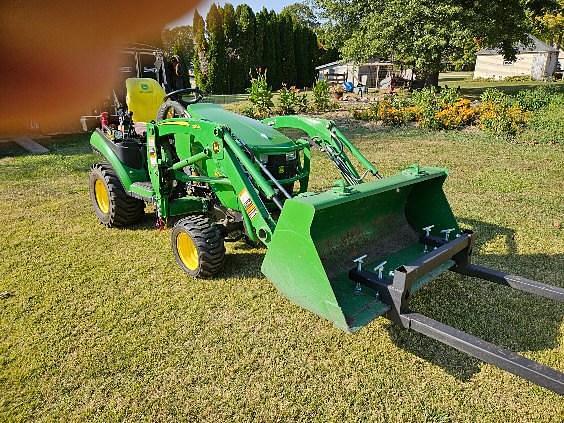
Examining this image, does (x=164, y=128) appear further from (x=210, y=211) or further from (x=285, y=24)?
(x=285, y=24)

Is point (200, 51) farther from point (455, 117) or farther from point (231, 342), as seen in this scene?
point (231, 342)

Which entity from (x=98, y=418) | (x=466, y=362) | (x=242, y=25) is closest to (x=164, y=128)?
(x=98, y=418)

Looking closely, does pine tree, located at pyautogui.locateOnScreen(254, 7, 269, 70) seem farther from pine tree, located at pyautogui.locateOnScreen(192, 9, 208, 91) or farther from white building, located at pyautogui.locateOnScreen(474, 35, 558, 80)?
white building, located at pyautogui.locateOnScreen(474, 35, 558, 80)

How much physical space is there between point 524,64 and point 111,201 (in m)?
41.5

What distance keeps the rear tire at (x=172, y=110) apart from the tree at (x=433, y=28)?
38.5 ft

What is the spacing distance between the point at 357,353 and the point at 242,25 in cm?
2607

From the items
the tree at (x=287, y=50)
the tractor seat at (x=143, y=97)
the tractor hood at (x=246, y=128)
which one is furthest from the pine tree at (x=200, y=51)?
the tractor hood at (x=246, y=128)

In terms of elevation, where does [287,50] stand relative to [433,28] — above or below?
above

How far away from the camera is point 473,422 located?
91.9 inches

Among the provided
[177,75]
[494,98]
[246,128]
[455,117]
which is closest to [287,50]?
[494,98]

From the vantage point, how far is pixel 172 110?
4.31 metres

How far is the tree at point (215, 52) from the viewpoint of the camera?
25.2 meters

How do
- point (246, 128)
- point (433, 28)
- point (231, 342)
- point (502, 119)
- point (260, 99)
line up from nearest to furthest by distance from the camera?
point (231, 342)
point (246, 128)
point (502, 119)
point (260, 99)
point (433, 28)

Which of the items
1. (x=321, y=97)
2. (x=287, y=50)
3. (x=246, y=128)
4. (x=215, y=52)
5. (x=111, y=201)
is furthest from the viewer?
(x=287, y=50)
